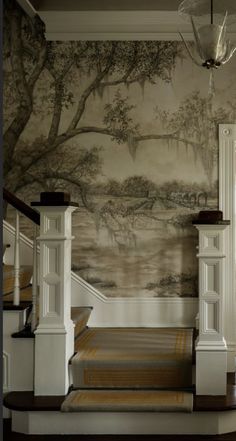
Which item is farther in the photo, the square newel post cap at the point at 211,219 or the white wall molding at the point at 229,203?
the white wall molding at the point at 229,203

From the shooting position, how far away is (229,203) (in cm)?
514

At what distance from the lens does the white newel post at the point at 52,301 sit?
3.70 meters

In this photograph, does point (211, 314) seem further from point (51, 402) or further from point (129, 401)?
point (51, 402)

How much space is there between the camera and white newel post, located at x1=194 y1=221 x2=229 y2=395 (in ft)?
12.2

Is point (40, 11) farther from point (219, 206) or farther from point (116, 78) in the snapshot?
point (219, 206)

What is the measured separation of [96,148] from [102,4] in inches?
51.9

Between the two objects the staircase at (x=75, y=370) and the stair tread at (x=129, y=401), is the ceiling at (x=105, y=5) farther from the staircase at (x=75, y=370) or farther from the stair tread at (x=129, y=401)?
the stair tread at (x=129, y=401)

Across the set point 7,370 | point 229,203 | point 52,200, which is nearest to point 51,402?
point 7,370

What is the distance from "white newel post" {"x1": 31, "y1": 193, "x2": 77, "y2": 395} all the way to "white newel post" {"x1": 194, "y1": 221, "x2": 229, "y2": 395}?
92cm

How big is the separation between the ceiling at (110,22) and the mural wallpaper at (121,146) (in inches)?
3.3

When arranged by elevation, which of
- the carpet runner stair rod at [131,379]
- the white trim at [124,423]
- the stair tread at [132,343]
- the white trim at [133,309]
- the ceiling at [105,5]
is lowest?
the white trim at [124,423]

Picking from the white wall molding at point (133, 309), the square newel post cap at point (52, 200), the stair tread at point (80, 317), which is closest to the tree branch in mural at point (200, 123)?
the white wall molding at point (133, 309)

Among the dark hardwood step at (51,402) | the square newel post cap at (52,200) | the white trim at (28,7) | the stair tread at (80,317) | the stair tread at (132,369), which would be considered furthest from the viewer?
the white trim at (28,7)

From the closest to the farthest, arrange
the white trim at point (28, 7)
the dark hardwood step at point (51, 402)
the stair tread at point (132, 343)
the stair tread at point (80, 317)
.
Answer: the dark hardwood step at point (51, 402), the stair tread at point (132, 343), the stair tread at point (80, 317), the white trim at point (28, 7)
